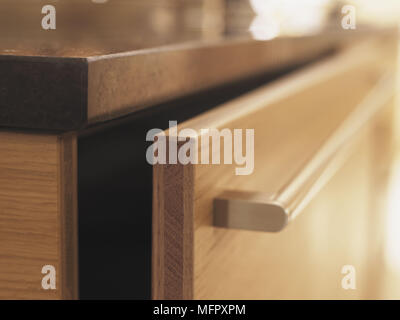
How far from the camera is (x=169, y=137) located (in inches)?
11.3

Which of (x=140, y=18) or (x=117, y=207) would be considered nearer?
(x=117, y=207)

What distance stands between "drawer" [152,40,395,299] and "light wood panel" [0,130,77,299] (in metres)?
0.05

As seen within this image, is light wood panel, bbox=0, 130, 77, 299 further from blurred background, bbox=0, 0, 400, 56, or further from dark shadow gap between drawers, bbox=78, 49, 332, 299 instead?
blurred background, bbox=0, 0, 400, 56

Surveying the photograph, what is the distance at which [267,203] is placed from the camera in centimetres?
33

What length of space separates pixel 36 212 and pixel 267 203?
12 cm

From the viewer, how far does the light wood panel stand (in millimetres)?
301

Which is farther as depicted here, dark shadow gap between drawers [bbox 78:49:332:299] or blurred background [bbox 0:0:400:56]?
blurred background [bbox 0:0:400:56]

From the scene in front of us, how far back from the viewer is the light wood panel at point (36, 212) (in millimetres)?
301

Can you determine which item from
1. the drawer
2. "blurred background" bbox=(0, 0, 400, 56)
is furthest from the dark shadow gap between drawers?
"blurred background" bbox=(0, 0, 400, 56)

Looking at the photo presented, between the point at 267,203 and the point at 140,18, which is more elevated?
the point at 140,18

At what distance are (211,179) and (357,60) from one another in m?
0.60

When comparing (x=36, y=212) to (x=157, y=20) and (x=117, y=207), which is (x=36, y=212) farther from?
(x=157, y=20)
